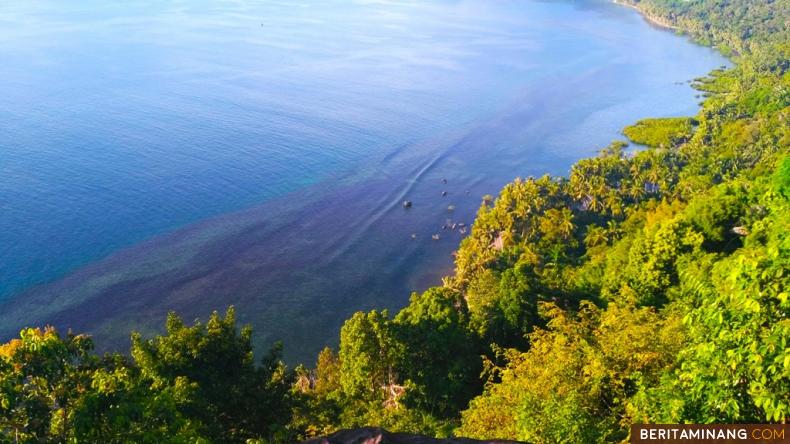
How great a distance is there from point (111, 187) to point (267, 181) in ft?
66.6

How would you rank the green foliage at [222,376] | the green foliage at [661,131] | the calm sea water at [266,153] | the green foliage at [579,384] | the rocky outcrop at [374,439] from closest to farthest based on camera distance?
the rocky outcrop at [374,439], the green foliage at [579,384], the green foliage at [222,376], the calm sea water at [266,153], the green foliage at [661,131]

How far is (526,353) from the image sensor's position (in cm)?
2089

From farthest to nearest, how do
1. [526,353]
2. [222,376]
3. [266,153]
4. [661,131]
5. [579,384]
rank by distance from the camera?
[661,131], [266,153], [222,376], [526,353], [579,384]

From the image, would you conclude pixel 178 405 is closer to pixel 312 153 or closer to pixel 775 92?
pixel 312 153

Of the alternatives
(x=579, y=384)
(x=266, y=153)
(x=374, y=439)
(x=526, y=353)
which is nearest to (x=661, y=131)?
(x=266, y=153)

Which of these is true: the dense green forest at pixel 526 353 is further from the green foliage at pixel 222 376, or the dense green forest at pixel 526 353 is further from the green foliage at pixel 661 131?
the green foliage at pixel 661 131

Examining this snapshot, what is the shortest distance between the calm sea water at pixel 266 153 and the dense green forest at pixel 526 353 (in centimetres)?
1598

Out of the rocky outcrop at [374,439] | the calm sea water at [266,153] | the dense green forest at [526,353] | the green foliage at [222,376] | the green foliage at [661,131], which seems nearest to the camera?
the dense green forest at [526,353]

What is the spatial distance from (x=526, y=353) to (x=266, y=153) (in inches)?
2939

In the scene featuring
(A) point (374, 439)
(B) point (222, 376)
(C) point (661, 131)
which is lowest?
(B) point (222, 376)

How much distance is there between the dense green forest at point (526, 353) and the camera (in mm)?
9492

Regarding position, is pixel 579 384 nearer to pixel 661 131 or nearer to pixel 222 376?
pixel 222 376

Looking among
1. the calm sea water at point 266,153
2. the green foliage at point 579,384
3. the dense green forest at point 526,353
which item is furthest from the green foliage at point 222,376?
the calm sea water at point 266,153

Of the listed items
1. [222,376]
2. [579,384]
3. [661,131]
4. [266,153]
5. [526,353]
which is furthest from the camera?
[661,131]
